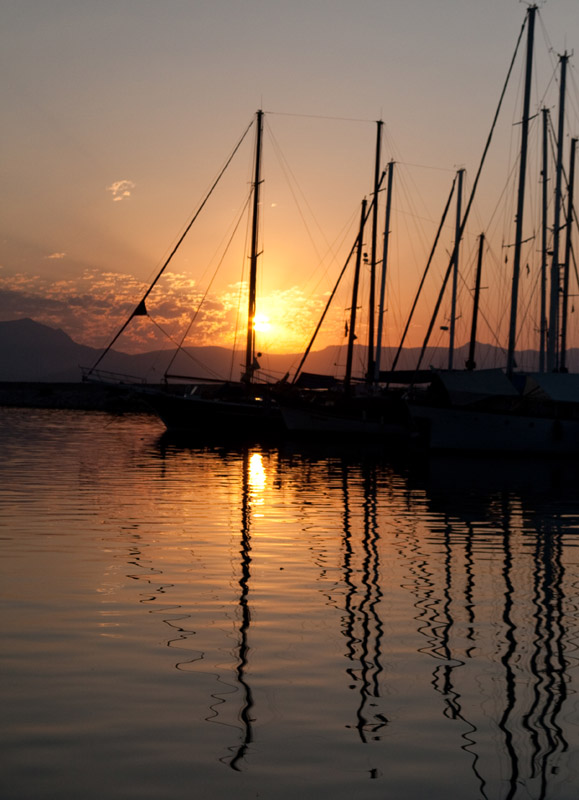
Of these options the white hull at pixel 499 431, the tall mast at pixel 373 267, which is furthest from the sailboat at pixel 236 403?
the white hull at pixel 499 431

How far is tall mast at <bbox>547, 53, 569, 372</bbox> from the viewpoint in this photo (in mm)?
46781

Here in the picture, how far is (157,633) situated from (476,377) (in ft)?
118

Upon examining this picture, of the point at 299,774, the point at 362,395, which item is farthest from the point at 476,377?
the point at 299,774

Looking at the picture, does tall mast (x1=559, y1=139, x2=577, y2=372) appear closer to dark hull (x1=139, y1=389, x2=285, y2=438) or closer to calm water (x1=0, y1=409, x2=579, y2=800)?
dark hull (x1=139, y1=389, x2=285, y2=438)

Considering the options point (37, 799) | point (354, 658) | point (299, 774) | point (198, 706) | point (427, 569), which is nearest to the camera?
point (37, 799)

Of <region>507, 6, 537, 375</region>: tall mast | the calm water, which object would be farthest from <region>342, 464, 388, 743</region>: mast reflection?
<region>507, 6, 537, 375</region>: tall mast

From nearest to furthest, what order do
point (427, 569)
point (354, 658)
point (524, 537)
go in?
1. point (354, 658)
2. point (427, 569)
3. point (524, 537)

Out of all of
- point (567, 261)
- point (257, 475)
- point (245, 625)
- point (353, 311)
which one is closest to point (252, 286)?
point (353, 311)

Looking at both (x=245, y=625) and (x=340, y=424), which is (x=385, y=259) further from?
(x=245, y=625)

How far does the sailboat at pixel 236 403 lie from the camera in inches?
2245

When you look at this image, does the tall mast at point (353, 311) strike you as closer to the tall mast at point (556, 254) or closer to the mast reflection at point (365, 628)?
the tall mast at point (556, 254)

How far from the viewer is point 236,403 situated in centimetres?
5725

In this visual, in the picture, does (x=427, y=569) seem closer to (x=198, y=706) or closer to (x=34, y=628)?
(x=34, y=628)

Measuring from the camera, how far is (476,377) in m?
45.2
